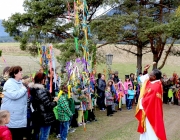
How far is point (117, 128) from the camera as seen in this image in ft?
29.2

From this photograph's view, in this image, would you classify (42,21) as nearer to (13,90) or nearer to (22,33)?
(22,33)

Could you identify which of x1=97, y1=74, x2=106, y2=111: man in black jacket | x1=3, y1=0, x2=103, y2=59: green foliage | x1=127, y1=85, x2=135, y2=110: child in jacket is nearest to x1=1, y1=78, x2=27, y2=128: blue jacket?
x1=97, y1=74, x2=106, y2=111: man in black jacket

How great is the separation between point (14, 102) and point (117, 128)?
4.80m

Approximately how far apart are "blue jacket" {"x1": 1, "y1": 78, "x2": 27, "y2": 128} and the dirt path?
2.95 metres

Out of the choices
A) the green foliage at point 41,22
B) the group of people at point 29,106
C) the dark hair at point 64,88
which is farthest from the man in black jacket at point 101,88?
the green foliage at point 41,22

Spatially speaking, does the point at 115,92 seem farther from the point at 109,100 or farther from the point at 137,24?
the point at 137,24

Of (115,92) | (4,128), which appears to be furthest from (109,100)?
(4,128)

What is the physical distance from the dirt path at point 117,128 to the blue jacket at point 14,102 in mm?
2950

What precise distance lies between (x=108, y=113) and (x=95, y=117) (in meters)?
0.72

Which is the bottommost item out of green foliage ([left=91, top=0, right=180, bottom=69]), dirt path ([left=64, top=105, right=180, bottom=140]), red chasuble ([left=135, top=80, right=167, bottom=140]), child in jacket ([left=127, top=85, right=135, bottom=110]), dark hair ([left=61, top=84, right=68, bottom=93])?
dirt path ([left=64, top=105, right=180, bottom=140])

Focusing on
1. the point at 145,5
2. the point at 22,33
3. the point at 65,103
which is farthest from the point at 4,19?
the point at 65,103

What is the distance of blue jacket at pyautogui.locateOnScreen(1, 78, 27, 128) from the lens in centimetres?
468

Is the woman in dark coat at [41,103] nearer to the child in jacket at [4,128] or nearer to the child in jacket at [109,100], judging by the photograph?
the child in jacket at [4,128]

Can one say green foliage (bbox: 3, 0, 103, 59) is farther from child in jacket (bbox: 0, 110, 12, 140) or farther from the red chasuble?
child in jacket (bbox: 0, 110, 12, 140)
